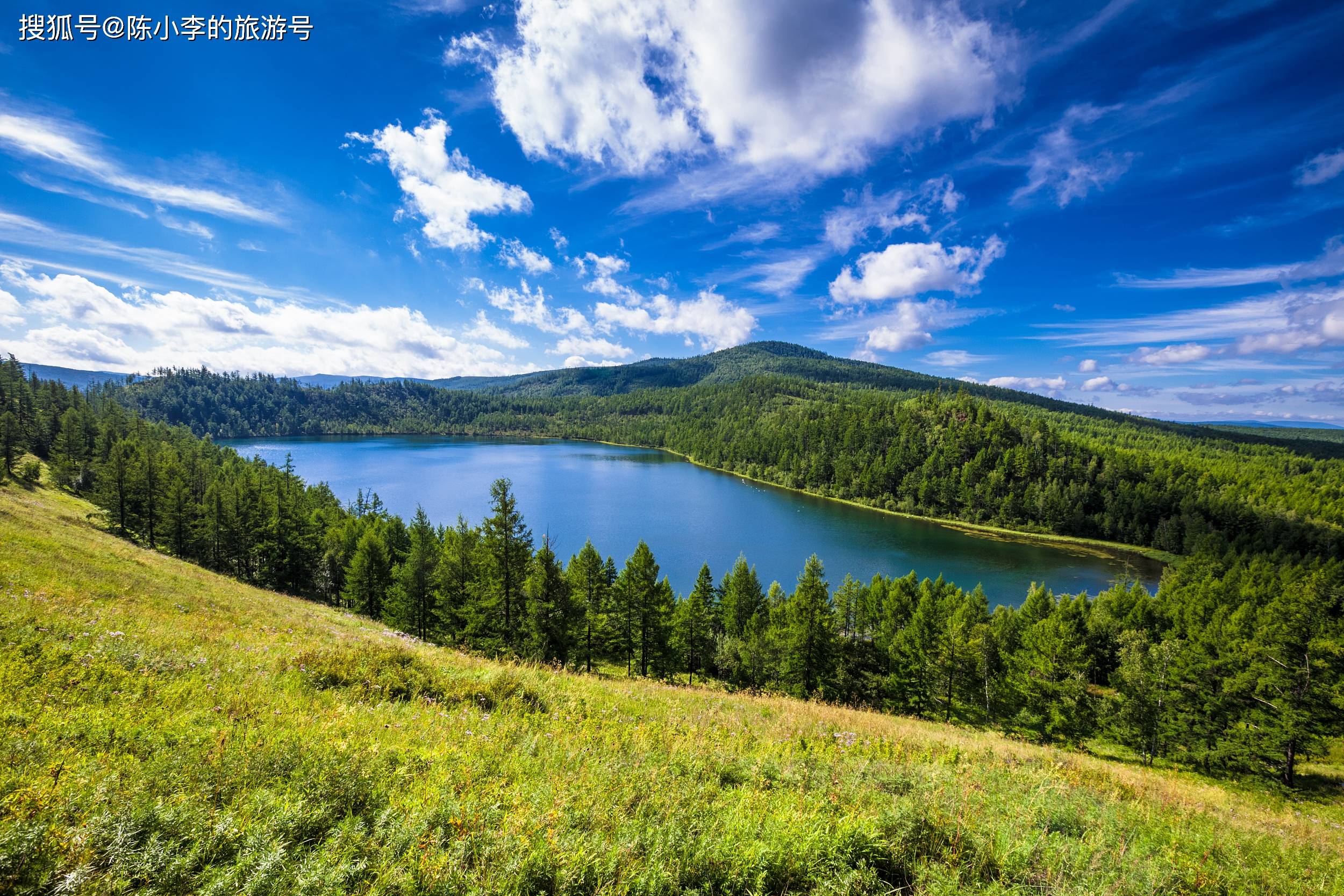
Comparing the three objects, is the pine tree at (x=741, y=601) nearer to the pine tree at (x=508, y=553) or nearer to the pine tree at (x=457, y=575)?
the pine tree at (x=508, y=553)

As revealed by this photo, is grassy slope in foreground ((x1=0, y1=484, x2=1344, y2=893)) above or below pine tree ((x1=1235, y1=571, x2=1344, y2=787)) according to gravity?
above

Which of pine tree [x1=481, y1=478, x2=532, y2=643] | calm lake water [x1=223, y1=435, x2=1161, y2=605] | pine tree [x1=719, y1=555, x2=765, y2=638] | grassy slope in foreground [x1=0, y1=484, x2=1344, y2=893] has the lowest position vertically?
calm lake water [x1=223, y1=435, x2=1161, y2=605]

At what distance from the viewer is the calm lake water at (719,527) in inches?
2507

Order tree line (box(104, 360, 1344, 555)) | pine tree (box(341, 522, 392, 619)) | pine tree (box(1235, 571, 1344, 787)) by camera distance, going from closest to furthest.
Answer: pine tree (box(1235, 571, 1344, 787)) → pine tree (box(341, 522, 392, 619)) → tree line (box(104, 360, 1344, 555))

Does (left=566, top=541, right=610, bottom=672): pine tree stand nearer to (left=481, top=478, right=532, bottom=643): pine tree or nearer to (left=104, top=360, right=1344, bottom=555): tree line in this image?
(left=481, top=478, right=532, bottom=643): pine tree

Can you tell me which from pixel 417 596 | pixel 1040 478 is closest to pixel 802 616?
pixel 417 596

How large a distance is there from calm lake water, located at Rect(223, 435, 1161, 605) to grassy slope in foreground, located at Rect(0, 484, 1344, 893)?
46.5 metres

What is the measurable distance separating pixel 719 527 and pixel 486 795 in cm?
7598

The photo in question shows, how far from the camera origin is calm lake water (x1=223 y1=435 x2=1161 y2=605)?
6369cm

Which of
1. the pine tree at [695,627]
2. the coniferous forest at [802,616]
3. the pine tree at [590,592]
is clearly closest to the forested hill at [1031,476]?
the coniferous forest at [802,616]

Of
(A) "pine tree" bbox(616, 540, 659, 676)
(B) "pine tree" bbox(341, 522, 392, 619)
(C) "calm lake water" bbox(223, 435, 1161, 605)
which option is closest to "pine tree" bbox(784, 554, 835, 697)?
(A) "pine tree" bbox(616, 540, 659, 676)

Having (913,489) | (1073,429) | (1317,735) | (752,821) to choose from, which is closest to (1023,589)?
(1317,735)

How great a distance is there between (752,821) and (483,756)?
3481 mm

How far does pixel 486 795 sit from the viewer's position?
5195 mm
